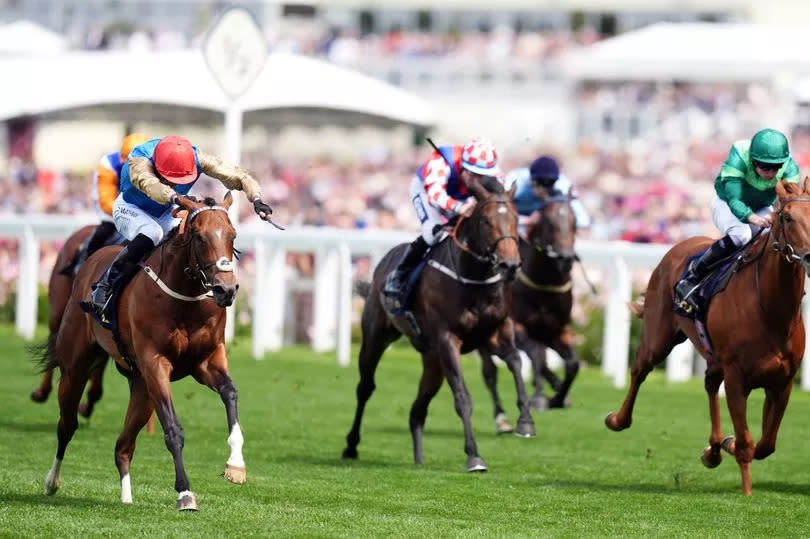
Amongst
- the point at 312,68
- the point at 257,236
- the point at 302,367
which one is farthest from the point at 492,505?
the point at 312,68

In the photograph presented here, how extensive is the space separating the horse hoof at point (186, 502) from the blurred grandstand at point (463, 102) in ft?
26.8

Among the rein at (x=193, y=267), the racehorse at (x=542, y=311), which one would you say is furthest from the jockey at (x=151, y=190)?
the racehorse at (x=542, y=311)

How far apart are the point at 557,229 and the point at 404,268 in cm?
195

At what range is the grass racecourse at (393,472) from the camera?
741cm

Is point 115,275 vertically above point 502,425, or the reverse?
point 115,275

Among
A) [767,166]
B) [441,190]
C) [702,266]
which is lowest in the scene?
[702,266]

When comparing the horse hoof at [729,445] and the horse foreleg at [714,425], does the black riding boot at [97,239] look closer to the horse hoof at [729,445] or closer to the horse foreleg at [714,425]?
the horse foreleg at [714,425]

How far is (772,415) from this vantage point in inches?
335

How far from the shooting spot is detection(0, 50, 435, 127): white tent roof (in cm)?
1653

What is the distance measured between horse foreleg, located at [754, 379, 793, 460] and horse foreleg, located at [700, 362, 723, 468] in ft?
1.01

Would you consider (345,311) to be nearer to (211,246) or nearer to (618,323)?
(618,323)

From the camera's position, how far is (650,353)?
30.8 feet

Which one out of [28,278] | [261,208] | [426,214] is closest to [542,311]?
[426,214]

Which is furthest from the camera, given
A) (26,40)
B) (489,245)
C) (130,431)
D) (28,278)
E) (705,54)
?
(705,54)
